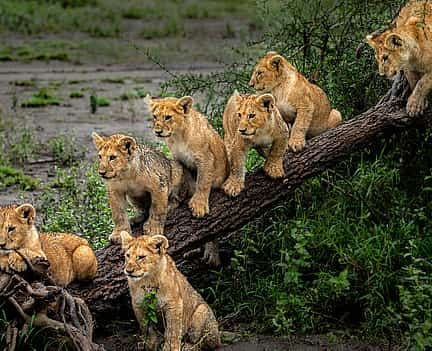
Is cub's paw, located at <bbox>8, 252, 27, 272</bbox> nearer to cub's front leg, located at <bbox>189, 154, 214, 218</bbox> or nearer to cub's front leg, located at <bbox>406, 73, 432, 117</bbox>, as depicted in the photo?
cub's front leg, located at <bbox>189, 154, 214, 218</bbox>

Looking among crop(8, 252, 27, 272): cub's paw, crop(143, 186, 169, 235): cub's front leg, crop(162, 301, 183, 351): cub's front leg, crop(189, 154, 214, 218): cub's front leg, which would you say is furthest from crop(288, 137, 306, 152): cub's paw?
crop(8, 252, 27, 272): cub's paw

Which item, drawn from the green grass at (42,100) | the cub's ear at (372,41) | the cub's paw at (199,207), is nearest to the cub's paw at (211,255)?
→ the cub's paw at (199,207)

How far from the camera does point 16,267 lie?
7176 millimetres

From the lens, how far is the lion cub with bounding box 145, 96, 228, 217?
7.71 metres

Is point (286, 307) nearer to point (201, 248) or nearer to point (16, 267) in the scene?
point (201, 248)

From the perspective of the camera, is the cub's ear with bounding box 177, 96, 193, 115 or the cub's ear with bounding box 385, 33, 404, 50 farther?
the cub's ear with bounding box 385, 33, 404, 50

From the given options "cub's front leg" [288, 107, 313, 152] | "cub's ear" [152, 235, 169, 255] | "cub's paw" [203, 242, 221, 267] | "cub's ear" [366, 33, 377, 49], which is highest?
"cub's ear" [366, 33, 377, 49]

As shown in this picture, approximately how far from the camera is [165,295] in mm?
7094

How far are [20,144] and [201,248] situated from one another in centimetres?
581

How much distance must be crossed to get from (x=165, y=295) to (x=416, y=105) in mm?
2964

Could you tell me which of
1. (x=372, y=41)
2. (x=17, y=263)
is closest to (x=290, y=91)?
(x=372, y=41)

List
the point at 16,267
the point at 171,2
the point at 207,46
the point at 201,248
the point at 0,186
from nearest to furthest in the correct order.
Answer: the point at 16,267
the point at 201,248
the point at 0,186
the point at 207,46
the point at 171,2

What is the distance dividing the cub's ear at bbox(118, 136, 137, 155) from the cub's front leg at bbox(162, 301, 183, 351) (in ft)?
4.34

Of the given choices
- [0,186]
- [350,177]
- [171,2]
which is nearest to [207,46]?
[171,2]
